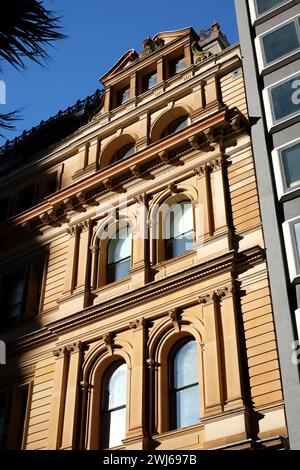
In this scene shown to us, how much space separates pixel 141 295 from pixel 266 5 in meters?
11.7

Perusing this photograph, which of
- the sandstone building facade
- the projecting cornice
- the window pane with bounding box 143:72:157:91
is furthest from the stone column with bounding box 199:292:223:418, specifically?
the window pane with bounding box 143:72:157:91

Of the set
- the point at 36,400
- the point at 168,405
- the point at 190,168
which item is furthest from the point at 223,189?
the point at 36,400

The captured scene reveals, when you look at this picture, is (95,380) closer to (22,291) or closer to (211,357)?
(211,357)

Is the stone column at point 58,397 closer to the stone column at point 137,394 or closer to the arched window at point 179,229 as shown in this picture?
the stone column at point 137,394

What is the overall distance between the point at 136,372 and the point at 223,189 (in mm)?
5941

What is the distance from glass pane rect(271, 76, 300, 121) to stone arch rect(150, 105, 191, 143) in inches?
166

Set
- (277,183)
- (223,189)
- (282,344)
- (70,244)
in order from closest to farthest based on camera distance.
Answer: (282,344), (277,183), (223,189), (70,244)

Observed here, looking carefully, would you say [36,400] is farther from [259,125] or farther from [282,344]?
[259,125]

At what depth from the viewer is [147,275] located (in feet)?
61.7

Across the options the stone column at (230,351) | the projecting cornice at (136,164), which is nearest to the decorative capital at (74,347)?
the stone column at (230,351)

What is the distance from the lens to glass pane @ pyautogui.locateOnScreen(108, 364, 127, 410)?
56.9 ft

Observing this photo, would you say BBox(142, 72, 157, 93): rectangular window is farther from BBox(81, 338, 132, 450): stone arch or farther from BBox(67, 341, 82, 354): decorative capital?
BBox(81, 338, 132, 450): stone arch

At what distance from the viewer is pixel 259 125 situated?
1948cm

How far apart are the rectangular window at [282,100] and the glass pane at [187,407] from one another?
26.5 feet
